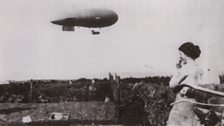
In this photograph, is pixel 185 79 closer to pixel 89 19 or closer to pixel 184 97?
pixel 184 97

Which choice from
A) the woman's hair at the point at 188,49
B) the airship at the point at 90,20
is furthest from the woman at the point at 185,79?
the airship at the point at 90,20

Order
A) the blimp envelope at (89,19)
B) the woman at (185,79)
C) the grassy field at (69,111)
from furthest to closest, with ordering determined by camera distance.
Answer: the grassy field at (69,111), the blimp envelope at (89,19), the woman at (185,79)

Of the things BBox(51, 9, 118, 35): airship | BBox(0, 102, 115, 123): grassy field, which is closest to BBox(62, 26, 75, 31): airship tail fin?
BBox(51, 9, 118, 35): airship

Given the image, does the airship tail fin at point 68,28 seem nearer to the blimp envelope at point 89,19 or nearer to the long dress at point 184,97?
the blimp envelope at point 89,19

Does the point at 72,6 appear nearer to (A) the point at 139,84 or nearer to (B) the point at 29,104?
(A) the point at 139,84

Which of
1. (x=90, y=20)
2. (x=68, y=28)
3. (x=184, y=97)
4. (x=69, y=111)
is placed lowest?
(x=69, y=111)

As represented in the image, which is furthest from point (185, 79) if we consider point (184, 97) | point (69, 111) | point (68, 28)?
point (69, 111)
